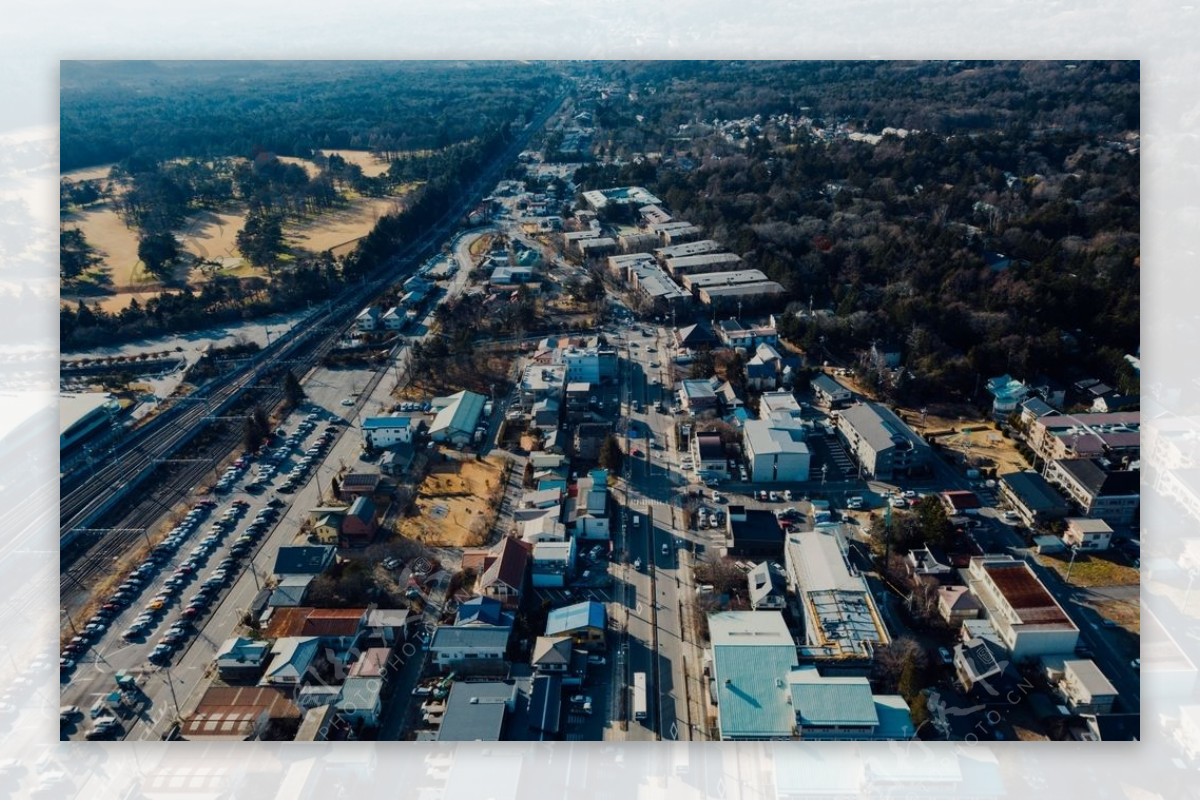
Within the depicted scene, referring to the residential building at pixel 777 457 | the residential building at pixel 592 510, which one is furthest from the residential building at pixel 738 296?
the residential building at pixel 592 510

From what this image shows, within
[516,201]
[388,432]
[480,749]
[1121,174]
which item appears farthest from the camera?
[516,201]

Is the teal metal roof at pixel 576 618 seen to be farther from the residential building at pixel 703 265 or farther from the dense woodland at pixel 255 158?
the residential building at pixel 703 265

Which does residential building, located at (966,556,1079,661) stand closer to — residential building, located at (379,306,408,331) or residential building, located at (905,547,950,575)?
residential building, located at (905,547,950,575)

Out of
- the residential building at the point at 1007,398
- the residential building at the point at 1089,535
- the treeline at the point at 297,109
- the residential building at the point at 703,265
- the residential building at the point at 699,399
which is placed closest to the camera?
the residential building at the point at 1089,535

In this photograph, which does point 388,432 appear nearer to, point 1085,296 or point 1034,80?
point 1085,296

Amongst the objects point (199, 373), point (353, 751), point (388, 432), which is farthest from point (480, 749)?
A: point (199, 373)

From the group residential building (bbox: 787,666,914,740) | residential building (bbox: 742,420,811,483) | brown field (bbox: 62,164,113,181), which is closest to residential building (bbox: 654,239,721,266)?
residential building (bbox: 742,420,811,483)
